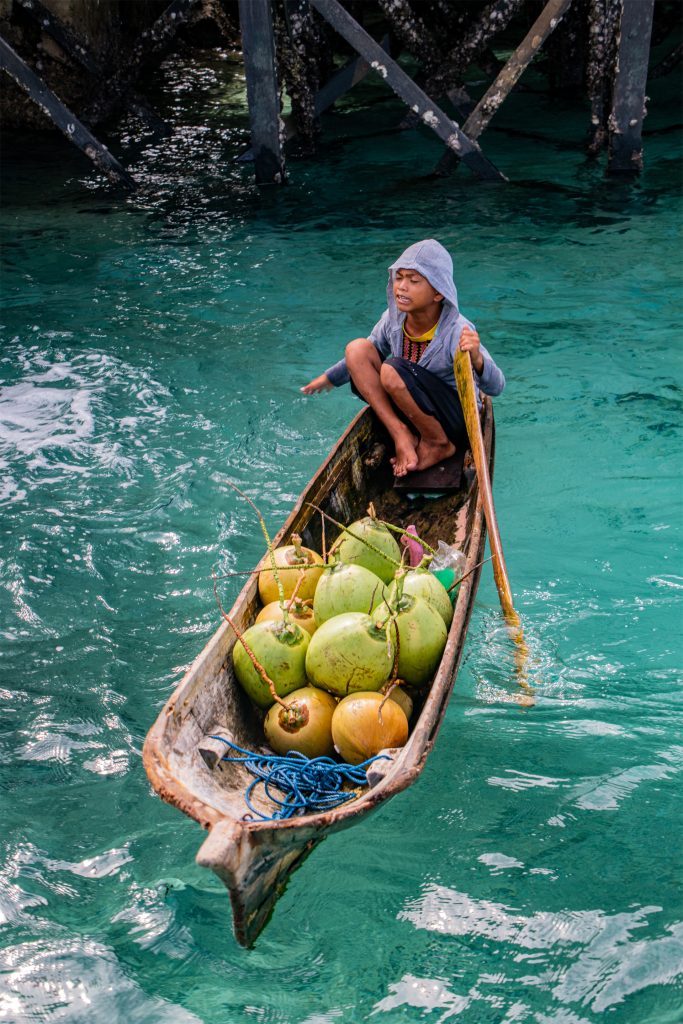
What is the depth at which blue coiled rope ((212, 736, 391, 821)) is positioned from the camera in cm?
267

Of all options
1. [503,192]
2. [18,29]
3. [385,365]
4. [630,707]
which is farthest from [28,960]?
[18,29]

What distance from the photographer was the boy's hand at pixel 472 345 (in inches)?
170

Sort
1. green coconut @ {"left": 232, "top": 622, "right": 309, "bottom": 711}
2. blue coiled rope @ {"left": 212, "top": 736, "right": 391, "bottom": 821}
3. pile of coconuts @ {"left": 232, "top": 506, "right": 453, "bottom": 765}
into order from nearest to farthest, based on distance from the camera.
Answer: blue coiled rope @ {"left": 212, "top": 736, "right": 391, "bottom": 821}, pile of coconuts @ {"left": 232, "top": 506, "right": 453, "bottom": 765}, green coconut @ {"left": 232, "top": 622, "right": 309, "bottom": 711}

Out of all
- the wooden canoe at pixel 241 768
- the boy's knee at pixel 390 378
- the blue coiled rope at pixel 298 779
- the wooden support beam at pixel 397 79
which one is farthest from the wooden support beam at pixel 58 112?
the blue coiled rope at pixel 298 779

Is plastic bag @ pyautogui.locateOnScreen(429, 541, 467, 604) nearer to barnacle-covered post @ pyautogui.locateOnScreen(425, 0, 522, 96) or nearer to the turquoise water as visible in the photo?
the turquoise water

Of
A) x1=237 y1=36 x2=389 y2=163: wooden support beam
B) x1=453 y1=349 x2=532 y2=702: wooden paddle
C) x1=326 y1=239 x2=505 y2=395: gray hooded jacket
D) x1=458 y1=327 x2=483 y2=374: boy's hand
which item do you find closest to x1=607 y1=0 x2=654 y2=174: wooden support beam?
x1=237 y1=36 x2=389 y2=163: wooden support beam

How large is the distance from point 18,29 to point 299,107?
363 cm

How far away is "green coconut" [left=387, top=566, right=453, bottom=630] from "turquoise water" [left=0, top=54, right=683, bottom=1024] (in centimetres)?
60

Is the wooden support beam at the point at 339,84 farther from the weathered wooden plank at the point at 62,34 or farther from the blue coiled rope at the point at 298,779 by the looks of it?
the blue coiled rope at the point at 298,779

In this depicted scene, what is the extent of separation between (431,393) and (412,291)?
1.67 ft

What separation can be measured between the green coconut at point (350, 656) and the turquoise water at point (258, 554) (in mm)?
683

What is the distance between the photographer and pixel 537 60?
45.4ft

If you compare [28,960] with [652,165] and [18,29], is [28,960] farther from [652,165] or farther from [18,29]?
[18,29]

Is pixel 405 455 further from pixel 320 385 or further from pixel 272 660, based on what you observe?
pixel 272 660
